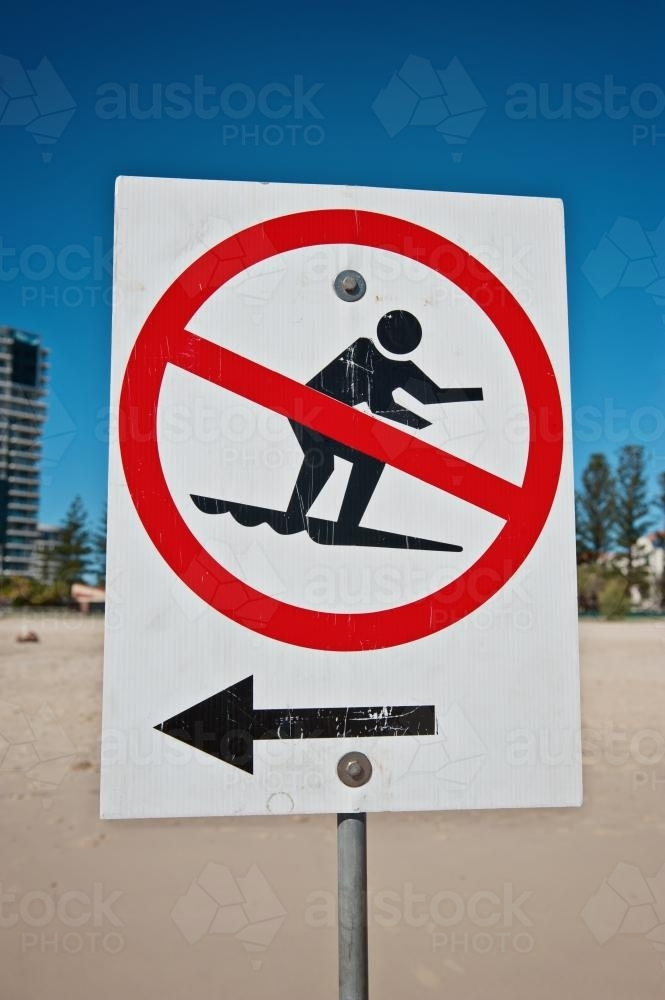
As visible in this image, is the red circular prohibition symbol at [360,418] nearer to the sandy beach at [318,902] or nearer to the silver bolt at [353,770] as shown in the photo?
the silver bolt at [353,770]

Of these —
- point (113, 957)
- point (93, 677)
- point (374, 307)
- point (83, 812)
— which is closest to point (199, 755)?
point (374, 307)

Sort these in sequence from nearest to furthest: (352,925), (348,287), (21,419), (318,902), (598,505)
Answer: (352,925)
(348,287)
(318,902)
(598,505)
(21,419)

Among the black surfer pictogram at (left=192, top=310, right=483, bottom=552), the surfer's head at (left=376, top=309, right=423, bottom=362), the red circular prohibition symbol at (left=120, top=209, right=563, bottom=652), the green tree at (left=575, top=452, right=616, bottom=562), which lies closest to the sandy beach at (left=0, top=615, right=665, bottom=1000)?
the red circular prohibition symbol at (left=120, top=209, right=563, bottom=652)

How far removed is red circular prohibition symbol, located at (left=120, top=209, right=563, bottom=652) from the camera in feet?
3.46

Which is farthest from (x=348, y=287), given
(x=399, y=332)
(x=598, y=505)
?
(x=598, y=505)

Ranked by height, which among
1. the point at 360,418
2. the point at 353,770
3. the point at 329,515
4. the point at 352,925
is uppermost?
the point at 360,418

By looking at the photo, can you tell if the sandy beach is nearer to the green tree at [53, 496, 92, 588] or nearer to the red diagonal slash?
the red diagonal slash

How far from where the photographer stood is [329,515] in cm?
107

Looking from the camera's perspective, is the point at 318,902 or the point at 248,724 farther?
the point at 318,902

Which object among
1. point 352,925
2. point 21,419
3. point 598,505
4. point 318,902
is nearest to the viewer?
point 352,925

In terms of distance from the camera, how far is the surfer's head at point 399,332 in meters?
1.11

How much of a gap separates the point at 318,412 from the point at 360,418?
6cm

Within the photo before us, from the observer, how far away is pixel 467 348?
3.73ft

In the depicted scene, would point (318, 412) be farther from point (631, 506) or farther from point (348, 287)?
point (631, 506)
